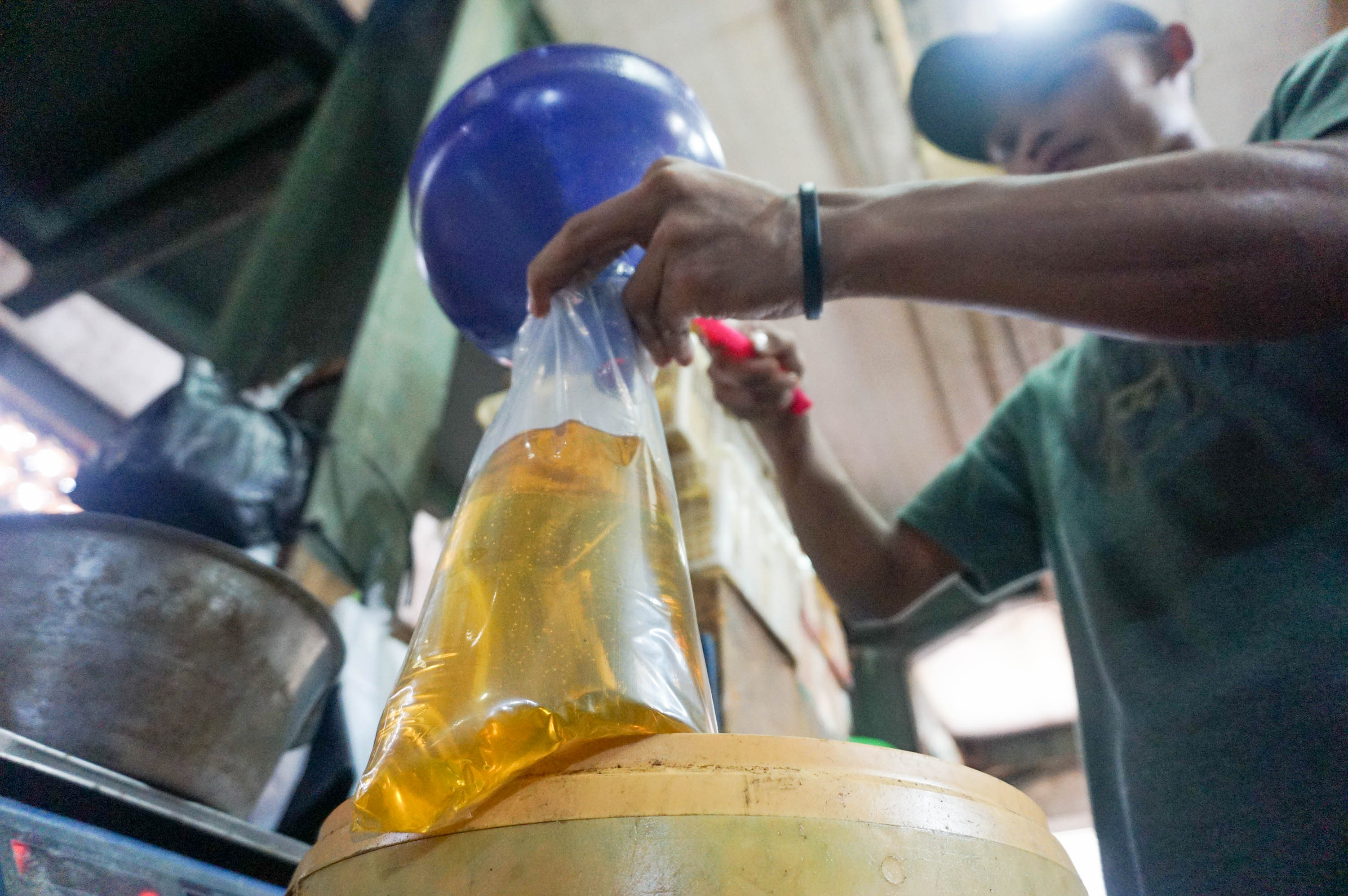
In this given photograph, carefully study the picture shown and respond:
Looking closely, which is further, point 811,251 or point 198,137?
point 198,137

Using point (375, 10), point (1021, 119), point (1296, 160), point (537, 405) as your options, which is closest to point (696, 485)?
point (1021, 119)

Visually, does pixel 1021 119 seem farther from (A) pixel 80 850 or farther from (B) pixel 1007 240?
(A) pixel 80 850

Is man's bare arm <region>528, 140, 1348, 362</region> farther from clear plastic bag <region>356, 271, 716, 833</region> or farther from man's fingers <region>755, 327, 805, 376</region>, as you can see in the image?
man's fingers <region>755, 327, 805, 376</region>

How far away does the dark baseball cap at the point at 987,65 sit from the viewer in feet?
4.09

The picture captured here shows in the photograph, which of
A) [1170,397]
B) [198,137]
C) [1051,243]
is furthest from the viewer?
[198,137]

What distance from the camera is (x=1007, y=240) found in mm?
603

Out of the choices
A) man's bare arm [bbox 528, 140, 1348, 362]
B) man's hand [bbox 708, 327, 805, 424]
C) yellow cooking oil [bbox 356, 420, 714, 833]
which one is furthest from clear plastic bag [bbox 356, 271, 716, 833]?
man's hand [bbox 708, 327, 805, 424]

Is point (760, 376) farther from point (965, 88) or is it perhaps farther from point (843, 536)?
point (965, 88)

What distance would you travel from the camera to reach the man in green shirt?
594 millimetres

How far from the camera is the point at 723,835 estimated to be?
37cm

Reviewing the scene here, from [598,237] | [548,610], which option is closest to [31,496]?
[598,237]

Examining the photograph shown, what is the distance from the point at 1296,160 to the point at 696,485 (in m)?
1.09

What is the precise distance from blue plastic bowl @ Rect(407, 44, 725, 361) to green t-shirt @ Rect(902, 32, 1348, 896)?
2.12 ft

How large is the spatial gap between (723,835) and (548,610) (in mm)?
157
